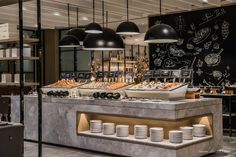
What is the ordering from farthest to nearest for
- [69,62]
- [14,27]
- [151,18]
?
1. [69,62]
2. [151,18]
3. [14,27]

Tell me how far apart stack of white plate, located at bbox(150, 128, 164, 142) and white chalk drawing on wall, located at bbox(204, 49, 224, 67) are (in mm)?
4463

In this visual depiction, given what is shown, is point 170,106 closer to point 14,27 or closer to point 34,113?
point 14,27

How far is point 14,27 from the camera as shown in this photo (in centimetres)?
605

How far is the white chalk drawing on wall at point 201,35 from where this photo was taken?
9.97 metres

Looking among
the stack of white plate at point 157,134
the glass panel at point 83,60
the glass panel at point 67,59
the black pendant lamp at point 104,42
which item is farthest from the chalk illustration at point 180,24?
the glass panel at point 67,59

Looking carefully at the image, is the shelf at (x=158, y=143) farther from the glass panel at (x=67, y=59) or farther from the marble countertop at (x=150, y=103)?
the glass panel at (x=67, y=59)

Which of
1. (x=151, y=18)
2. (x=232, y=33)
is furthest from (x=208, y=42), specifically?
(x=151, y=18)

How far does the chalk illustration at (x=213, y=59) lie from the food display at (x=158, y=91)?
3.57 m

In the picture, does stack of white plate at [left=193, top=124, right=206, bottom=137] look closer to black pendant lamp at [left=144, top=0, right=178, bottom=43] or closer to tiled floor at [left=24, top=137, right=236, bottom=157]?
tiled floor at [left=24, top=137, right=236, bottom=157]

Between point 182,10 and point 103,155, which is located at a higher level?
point 182,10

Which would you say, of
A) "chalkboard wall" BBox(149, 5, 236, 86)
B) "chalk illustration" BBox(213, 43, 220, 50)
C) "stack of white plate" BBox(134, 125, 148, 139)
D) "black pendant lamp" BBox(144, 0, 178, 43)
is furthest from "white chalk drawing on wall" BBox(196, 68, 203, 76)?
"stack of white plate" BBox(134, 125, 148, 139)

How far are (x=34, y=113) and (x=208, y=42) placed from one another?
192 inches

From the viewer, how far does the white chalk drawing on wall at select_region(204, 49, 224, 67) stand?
9748mm

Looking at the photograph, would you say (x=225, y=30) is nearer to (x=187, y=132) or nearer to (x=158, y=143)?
(x=187, y=132)
